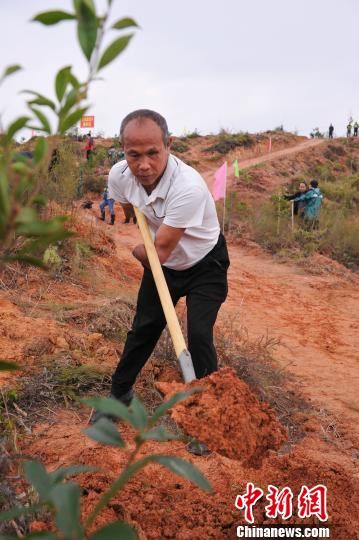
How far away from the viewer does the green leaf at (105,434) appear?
1.91ft

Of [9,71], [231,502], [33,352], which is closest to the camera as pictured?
[9,71]

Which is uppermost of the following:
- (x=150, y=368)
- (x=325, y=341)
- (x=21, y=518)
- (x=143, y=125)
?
(x=143, y=125)

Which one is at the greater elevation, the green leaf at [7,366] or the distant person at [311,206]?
the green leaf at [7,366]

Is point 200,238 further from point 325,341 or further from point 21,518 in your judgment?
point 325,341

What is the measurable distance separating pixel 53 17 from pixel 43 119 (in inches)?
3.7

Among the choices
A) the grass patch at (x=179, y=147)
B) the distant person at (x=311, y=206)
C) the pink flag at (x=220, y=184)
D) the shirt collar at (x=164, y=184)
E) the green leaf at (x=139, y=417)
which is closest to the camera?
the green leaf at (x=139, y=417)

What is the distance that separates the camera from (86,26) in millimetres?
514

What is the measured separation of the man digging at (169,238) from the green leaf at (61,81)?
1.58 meters

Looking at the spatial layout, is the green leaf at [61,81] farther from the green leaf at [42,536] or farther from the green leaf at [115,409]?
the green leaf at [42,536]

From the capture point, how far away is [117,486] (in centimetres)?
55

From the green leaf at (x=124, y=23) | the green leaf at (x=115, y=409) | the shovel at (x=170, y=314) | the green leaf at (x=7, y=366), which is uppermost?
the green leaf at (x=124, y=23)

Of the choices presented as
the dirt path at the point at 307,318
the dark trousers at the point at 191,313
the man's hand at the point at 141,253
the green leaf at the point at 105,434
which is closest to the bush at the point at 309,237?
the dirt path at the point at 307,318

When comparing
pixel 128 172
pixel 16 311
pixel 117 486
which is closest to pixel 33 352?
pixel 16 311

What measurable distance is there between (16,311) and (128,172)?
5.27ft
